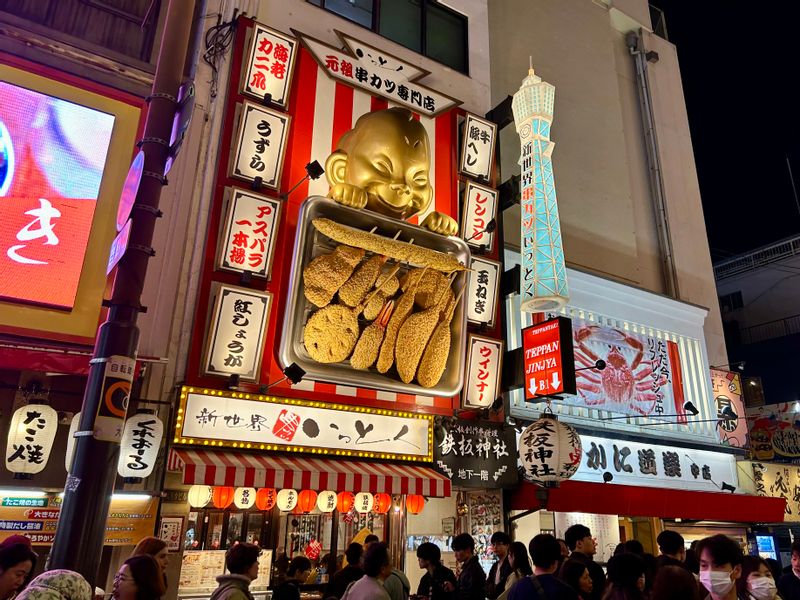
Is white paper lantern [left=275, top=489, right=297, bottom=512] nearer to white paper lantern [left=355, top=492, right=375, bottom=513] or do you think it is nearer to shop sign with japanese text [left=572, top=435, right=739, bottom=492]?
white paper lantern [left=355, top=492, right=375, bottom=513]

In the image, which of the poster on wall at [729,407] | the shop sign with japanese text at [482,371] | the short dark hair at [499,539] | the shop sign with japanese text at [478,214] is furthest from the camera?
the poster on wall at [729,407]

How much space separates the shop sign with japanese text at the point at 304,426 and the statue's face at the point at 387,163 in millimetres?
3766

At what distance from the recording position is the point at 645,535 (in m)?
14.4

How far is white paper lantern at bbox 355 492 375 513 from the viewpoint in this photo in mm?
10148

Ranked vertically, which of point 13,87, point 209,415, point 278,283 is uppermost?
point 13,87

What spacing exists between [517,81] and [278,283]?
10.8 metres

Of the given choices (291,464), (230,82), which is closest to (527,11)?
(230,82)

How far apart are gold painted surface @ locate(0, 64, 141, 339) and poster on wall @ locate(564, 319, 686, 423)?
10.3 metres

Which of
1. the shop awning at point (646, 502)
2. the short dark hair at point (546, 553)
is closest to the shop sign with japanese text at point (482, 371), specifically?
the shop awning at point (646, 502)

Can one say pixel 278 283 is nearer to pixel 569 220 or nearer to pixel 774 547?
pixel 569 220

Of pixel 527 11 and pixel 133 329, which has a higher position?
pixel 527 11

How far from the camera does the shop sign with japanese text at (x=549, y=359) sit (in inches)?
415

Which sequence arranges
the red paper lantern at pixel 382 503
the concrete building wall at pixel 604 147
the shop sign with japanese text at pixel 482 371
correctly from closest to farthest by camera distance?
the red paper lantern at pixel 382 503, the shop sign with japanese text at pixel 482 371, the concrete building wall at pixel 604 147

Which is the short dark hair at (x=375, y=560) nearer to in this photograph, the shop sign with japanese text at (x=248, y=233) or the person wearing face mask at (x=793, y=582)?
the person wearing face mask at (x=793, y=582)
